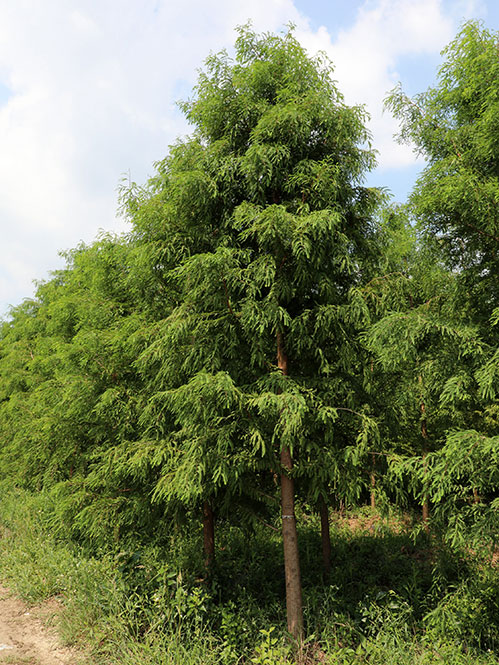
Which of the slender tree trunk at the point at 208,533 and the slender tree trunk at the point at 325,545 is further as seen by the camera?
the slender tree trunk at the point at 325,545

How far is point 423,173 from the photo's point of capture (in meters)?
6.24

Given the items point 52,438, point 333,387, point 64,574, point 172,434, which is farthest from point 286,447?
point 52,438

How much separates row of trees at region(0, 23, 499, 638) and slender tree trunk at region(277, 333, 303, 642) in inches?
1.2

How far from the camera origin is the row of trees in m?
5.58

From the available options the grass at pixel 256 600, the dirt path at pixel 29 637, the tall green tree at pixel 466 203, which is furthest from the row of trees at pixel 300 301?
the dirt path at pixel 29 637

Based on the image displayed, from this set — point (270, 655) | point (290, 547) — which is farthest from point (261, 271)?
point (270, 655)

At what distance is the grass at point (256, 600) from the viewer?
593 cm

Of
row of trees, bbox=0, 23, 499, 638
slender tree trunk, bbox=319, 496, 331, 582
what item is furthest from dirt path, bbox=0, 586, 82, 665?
slender tree trunk, bbox=319, 496, 331, 582

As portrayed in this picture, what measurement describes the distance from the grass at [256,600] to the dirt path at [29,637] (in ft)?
0.75

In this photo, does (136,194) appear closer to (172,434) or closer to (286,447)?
(172,434)

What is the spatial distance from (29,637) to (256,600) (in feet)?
11.8

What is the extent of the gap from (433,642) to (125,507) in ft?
17.1

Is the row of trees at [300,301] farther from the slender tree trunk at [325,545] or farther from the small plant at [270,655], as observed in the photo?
the slender tree trunk at [325,545]

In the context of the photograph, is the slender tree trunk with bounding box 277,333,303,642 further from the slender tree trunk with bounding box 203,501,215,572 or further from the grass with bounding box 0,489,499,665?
the slender tree trunk with bounding box 203,501,215,572
